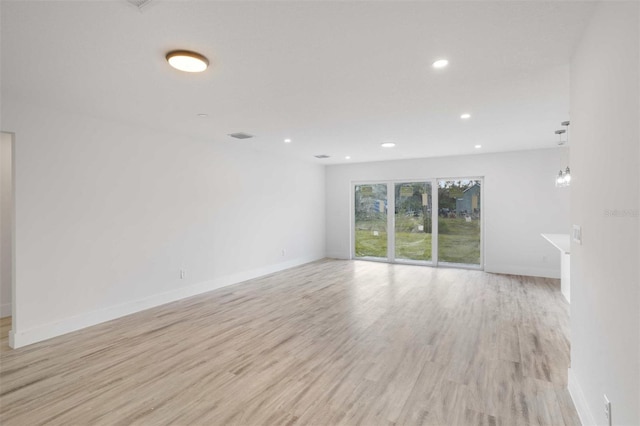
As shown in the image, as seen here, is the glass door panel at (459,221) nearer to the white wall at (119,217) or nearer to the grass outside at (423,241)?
the grass outside at (423,241)

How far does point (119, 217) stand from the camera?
4.16 m

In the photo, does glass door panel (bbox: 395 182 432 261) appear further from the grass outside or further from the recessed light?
the recessed light

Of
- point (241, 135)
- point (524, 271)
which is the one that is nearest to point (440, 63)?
point (241, 135)

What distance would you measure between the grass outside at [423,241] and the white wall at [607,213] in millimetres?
5057

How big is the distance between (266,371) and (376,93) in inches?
110

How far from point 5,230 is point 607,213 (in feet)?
21.0

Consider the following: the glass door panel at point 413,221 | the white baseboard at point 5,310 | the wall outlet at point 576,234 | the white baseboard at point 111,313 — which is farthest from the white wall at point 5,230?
the glass door panel at point 413,221

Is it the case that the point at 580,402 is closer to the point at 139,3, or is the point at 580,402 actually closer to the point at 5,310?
the point at 139,3

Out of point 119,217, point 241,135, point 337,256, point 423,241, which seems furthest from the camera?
point 337,256

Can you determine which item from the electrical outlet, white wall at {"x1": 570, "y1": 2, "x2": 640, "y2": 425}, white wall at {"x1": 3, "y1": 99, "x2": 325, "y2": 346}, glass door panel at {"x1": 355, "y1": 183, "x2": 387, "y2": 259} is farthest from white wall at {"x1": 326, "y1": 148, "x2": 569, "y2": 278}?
the electrical outlet

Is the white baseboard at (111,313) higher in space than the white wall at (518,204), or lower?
lower

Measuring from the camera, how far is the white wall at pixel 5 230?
4242 millimetres

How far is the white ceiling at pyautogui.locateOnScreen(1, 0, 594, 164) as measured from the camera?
1.81 m

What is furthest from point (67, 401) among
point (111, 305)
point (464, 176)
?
point (464, 176)
